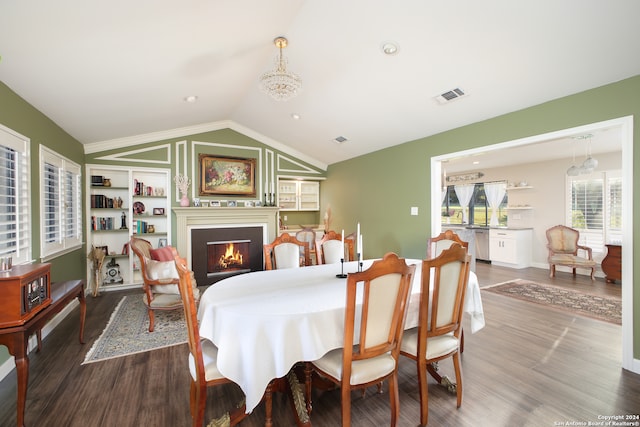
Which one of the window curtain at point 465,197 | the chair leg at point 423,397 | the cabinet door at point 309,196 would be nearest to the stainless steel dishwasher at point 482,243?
the window curtain at point 465,197

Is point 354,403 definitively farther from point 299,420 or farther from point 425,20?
point 425,20

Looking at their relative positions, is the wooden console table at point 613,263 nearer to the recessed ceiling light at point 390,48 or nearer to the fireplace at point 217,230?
the recessed ceiling light at point 390,48


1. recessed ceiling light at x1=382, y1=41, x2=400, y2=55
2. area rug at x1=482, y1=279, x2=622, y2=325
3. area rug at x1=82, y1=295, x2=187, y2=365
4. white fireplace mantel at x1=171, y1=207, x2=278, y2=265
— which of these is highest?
recessed ceiling light at x1=382, y1=41, x2=400, y2=55

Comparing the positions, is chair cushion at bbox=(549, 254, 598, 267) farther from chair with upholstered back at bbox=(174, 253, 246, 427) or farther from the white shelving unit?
the white shelving unit

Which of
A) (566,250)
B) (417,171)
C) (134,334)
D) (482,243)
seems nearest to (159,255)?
(134,334)

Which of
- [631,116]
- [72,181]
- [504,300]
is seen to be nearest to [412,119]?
[631,116]

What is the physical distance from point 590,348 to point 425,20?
3352 millimetres

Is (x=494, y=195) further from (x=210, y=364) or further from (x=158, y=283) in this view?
(x=210, y=364)

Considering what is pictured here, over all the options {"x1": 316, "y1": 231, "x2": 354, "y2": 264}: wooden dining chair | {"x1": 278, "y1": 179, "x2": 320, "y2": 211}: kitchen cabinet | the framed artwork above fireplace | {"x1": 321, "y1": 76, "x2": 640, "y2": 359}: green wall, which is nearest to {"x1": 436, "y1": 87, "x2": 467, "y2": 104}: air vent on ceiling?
{"x1": 321, "y1": 76, "x2": 640, "y2": 359}: green wall

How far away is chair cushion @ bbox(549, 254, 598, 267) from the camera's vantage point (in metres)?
5.25

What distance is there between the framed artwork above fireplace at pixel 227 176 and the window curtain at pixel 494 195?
19.1ft

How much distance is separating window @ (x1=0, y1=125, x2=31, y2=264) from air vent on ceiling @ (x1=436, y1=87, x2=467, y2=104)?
410 cm

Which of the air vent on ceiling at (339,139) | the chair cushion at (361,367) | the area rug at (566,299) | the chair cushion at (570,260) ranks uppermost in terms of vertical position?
the air vent on ceiling at (339,139)

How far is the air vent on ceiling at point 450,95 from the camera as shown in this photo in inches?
125
